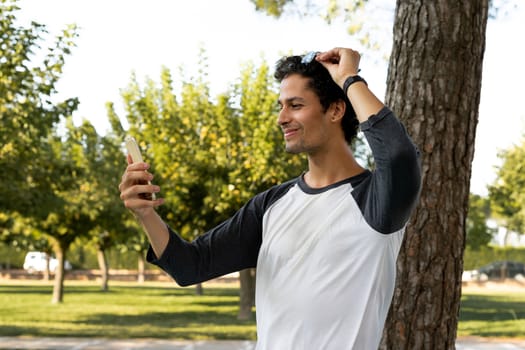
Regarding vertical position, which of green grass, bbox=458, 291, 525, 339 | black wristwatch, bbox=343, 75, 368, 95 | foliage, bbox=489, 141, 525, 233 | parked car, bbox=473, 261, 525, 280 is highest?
foliage, bbox=489, 141, 525, 233

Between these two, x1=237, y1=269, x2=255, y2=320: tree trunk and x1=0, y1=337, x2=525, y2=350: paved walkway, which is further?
x1=237, y1=269, x2=255, y2=320: tree trunk

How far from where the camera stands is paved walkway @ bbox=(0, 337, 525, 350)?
1523cm

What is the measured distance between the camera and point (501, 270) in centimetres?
4597

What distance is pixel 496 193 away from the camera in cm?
3844

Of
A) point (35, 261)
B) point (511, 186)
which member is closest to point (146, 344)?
point (511, 186)

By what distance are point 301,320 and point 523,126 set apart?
33.6m

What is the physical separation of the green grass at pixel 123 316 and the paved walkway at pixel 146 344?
3.15 feet

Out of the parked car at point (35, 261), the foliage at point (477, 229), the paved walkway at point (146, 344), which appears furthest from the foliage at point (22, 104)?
the parked car at point (35, 261)

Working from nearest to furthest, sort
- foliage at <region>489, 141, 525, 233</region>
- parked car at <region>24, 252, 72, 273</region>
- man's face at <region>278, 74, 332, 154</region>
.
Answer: man's face at <region>278, 74, 332, 154</region>
foliage at <region>489, 141, 525, 233</region>
parked car at <region>24, 252, 72, 273</region>

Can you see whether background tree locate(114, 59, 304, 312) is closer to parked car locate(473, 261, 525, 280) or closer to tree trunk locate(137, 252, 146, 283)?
tree trunk locate(137, 252, 146, 283)

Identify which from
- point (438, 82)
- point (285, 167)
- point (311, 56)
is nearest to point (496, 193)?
point (285, 167)

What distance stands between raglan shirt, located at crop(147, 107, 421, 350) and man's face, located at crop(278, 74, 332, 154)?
0.11m

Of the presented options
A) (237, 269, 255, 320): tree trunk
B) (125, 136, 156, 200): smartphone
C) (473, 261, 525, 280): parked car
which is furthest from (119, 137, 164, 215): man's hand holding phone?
(473, 261, 525, 280): parked car

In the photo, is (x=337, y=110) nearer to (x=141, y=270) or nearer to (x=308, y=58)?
(x=308, y=58)
